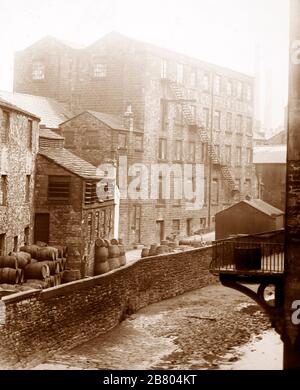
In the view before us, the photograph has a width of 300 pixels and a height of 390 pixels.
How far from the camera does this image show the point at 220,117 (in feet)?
137

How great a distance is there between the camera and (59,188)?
25062mm

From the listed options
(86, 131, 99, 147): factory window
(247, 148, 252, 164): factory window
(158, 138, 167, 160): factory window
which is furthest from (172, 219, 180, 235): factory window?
(247, 148, 252, 164): factory window

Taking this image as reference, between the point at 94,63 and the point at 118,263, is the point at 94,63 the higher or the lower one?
the higher one

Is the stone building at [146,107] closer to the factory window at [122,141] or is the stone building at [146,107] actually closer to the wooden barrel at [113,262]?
the factory window at [122,141]

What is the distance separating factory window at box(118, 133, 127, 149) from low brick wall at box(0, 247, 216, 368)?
31.9ft

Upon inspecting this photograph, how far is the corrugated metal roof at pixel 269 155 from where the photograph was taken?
142 feet

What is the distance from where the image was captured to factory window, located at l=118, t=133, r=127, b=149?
32344 mm

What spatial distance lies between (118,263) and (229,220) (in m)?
7.07

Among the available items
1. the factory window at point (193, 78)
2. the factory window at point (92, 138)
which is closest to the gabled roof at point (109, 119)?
the factory window at point (92, 138)

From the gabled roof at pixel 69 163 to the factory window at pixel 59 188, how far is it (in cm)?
52

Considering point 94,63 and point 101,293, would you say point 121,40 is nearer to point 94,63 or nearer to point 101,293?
point 94,63

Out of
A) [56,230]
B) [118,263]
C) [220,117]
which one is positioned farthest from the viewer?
[220,117]

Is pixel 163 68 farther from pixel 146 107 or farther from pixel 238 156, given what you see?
pixel 238 156
